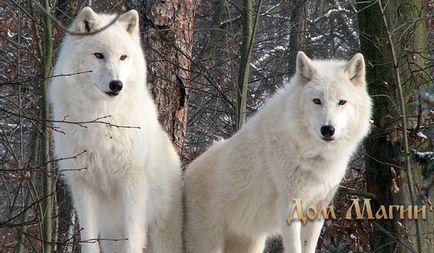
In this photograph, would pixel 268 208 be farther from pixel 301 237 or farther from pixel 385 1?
pixel 385 1

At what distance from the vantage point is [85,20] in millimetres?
6078

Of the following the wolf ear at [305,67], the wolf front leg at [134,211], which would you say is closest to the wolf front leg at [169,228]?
the wolf front leg at [134,211]

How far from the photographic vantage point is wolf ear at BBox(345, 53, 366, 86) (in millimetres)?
6172

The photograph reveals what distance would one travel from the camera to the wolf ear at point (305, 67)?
20.2 feet

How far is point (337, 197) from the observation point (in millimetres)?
8156

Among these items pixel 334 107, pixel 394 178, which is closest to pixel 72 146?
pixel 334 107

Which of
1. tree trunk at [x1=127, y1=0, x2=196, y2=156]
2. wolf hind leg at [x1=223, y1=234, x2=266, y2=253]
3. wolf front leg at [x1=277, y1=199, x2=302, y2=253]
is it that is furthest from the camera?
tree trunk at [x1=127, y1=0, x2=196, y2=156]

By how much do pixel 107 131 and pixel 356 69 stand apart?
2.28 meters

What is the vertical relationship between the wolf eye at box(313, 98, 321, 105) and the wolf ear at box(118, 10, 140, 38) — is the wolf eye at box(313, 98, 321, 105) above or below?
below

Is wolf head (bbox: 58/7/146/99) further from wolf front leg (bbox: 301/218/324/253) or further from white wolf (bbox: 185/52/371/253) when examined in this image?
wolf front leg (bbox: 301/218/324/253)

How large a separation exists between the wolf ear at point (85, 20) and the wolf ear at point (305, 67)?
1849 millimetres

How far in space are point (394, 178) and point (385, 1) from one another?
6.33ft

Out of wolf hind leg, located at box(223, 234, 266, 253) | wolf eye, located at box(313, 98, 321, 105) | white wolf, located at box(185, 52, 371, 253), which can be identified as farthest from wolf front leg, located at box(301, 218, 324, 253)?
wolf eye, located at box(313, 98, 321, 105)

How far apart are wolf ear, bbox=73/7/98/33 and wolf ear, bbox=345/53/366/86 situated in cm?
229
